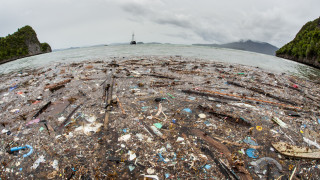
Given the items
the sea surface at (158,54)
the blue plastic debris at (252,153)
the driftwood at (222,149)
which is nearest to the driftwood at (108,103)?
the driftwood at (222,149)

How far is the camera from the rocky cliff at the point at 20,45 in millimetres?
35625

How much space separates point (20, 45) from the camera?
143ft

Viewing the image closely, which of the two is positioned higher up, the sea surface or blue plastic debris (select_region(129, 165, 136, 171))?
the sea surface

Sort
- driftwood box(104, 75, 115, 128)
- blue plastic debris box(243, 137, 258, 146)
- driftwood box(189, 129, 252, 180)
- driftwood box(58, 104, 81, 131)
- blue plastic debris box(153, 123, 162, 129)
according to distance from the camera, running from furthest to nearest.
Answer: driftwood box(104, 75, 115, 128) < blue plastic debris box(153, 123, 162, 129) < driftwood box(58, 104, 81, 131) < blue plastic debris box(243, 137, 258, 146) < driftwood box(189, 129, 252, 180)

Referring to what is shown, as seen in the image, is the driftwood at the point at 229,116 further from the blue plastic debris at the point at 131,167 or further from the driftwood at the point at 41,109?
the driftwood at the point at 41,109

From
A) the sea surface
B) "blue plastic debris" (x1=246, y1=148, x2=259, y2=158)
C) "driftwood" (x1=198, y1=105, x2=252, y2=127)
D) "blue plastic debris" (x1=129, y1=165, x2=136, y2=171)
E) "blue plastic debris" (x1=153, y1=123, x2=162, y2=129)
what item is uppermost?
the sea surface

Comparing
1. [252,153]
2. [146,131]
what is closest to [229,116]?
[252,153]

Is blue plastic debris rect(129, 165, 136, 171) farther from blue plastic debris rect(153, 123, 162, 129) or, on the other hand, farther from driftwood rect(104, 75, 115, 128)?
driftwood rect(104, 75, 115, 128)

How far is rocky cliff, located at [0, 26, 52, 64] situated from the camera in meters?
35.6

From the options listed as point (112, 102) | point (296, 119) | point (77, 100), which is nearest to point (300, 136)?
point (296, 119)

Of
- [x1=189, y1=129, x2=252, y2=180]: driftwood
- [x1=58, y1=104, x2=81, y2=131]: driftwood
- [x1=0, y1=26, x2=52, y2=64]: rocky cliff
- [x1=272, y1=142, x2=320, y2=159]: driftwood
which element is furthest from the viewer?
[x1=0, y1=26, x2=52, y2=64]: rocky cliff

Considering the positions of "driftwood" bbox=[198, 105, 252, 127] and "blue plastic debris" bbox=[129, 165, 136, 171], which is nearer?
"blue plastic debris" bbox=[129, 165, 136, 171]

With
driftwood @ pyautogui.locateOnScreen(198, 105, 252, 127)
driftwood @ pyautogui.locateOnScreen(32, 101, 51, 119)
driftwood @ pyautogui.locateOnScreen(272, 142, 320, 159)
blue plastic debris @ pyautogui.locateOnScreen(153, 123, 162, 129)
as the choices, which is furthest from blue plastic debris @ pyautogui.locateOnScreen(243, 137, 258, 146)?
driftwood @ pyautogui.locateOnScreen(32, 101, 51, 119)

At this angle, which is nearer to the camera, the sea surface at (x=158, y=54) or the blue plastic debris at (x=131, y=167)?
the blue plastic debris at (x=131, y=167)
